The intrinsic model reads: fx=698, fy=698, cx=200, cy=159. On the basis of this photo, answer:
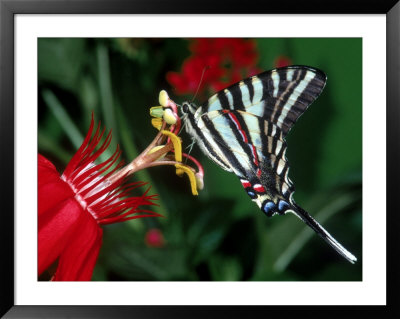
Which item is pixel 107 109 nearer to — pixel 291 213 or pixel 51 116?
pixel 51 116

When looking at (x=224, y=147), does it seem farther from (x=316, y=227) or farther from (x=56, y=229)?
(x=56, y=229)

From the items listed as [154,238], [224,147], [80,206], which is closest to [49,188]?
[80,206]

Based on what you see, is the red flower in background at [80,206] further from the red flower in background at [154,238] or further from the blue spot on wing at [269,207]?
the blue spot on wing at [269,207]

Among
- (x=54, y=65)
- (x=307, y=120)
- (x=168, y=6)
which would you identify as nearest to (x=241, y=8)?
(x=168, y=6)

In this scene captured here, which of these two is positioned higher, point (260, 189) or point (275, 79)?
point (275, 79)

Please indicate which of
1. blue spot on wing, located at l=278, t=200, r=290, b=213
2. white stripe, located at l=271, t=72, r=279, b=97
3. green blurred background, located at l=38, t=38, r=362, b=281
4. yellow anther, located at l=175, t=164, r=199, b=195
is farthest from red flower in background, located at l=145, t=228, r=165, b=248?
white stripe, located at l=271, t=72, r=279, b=97
